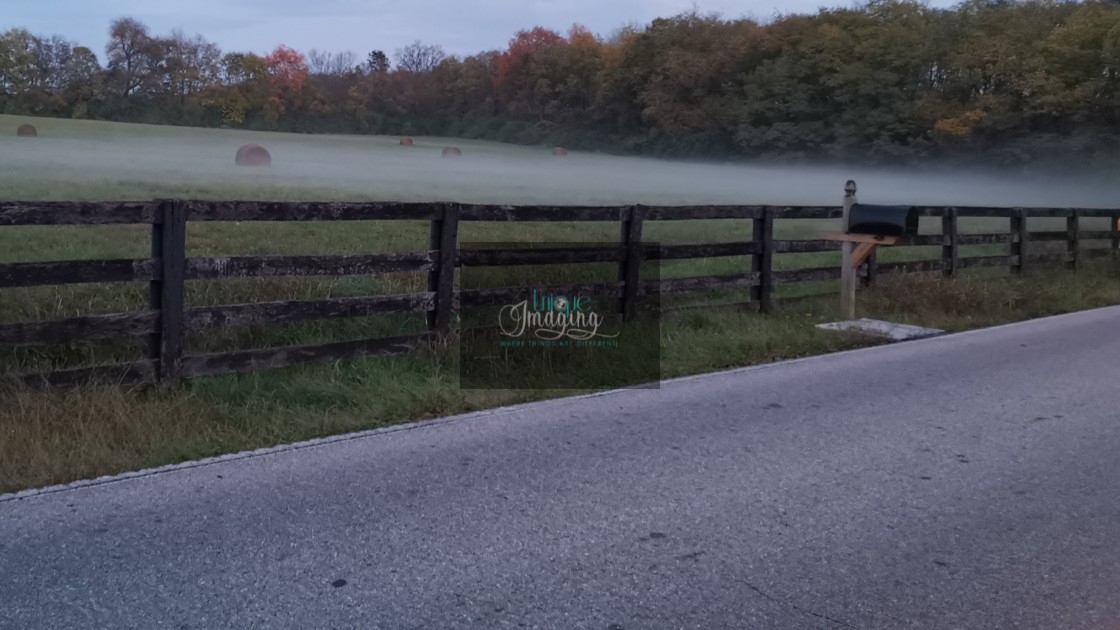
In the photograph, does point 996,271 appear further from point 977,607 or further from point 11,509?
point 11,509

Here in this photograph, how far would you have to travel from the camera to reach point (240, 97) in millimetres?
23625

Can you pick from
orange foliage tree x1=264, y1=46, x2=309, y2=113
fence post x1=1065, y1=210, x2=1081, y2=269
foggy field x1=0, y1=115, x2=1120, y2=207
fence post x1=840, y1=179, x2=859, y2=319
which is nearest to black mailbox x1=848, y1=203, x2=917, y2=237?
fence post x1=840, y1=179, x2=859, y2=319

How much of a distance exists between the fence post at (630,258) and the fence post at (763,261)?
1991 mm

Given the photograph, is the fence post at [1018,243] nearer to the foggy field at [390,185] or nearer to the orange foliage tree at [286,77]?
the foggy field at [390,185]

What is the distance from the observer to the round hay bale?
26.4 m

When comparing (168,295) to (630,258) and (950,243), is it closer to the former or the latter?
(630,258)

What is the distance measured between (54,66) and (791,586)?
23.3 meters

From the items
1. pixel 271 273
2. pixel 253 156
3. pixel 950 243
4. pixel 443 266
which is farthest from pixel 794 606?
pixel 253 156

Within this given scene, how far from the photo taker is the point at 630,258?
966 cm

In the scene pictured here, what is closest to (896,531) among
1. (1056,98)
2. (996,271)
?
(996,271)

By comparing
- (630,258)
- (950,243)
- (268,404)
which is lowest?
(268,404)

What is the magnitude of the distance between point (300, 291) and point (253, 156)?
18131 millimetres

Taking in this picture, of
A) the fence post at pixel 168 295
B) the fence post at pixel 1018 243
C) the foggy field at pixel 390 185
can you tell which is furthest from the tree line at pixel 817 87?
the fence post at pixel 168 295

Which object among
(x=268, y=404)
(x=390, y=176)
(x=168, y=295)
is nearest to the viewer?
(x=268, y=404)
